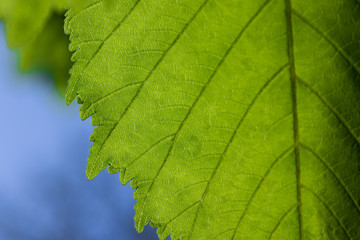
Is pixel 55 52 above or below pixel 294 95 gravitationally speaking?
above

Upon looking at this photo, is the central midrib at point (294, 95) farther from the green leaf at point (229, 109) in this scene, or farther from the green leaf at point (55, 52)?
the green leaf at point (55, 52)

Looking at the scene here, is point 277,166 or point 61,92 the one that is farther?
point 61,92

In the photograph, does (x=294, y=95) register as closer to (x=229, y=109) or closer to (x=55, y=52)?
(x=229, y=109)

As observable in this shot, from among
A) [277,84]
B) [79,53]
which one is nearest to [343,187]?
[277,84]

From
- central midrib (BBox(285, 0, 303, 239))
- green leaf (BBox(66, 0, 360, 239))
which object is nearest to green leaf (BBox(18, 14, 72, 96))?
green leaf (BBox(66, 0, 360, 239))

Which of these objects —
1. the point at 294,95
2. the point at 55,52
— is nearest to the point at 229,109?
the point at 294,95

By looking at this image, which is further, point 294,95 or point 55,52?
point 55,52

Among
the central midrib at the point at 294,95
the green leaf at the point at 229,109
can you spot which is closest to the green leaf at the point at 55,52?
the green leaf at the point at 229,109

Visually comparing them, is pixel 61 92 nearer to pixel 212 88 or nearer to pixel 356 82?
pixel 212 88

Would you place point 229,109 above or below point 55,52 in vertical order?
below
